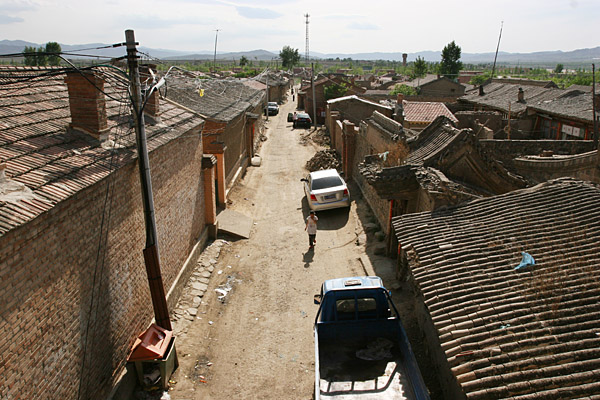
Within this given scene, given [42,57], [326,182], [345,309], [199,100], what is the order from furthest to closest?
[42,57]
[199,100]
[326,182]
[345,309]

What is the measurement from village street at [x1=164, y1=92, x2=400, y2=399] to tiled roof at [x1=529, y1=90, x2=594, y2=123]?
1568cm

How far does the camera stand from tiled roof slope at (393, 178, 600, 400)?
4.95 m

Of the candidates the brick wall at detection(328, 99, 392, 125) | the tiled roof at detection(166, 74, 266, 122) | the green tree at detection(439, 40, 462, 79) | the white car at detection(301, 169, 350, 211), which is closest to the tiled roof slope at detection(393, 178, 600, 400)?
the white car at detection(301, 169, 350, 211)

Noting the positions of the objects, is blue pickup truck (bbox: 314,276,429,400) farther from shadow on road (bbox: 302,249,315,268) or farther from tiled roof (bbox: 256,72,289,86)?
tiled roof (bbox: 256,72,289,86)

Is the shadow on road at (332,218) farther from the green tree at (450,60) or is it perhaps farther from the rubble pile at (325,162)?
the green tree at (450,60)

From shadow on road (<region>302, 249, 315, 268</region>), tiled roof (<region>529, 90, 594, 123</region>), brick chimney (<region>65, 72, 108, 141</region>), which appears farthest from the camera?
tiled roof (<region>529, 90, 594, 123</region>)

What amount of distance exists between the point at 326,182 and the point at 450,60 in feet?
197

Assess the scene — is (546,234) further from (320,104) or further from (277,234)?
(320,104)

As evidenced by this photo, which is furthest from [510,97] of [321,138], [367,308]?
[367,308]

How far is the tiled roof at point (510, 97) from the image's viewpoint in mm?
30750

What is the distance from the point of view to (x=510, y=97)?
34.3 meters

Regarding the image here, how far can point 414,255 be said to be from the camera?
822cm

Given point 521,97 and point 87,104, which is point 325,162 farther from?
point 521,97

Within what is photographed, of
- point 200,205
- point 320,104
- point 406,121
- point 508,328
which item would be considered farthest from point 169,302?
point 320,104
